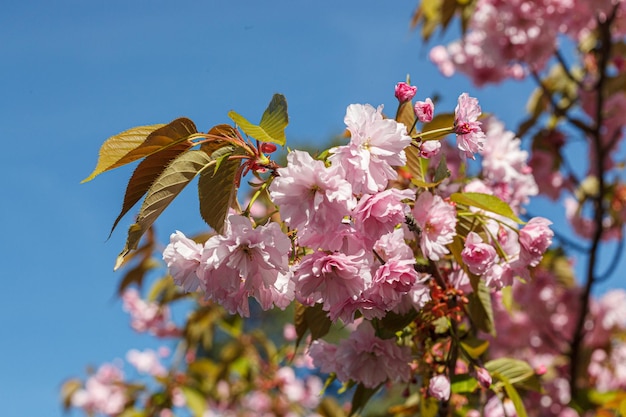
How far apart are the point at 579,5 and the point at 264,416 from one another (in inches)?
107

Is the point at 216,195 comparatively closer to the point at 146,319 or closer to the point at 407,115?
the point at 407,115

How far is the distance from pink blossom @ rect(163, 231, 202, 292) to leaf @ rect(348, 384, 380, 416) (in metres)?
0.43

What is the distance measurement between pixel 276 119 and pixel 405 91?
19 cm

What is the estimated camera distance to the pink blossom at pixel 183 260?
0.90m

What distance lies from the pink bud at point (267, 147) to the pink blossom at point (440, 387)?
1.52 ft

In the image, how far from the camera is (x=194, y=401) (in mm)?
2895

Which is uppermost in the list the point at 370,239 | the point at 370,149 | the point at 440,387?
the point at 370,149

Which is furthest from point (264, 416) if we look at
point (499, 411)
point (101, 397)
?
point (499, 411)

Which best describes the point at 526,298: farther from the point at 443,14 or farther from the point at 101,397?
the point at 101,397

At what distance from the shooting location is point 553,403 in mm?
2996

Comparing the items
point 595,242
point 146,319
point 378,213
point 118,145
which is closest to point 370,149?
point 378,213

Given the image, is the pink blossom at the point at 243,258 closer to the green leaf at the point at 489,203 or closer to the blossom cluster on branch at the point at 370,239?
the blossom cluster on branch at the point at 370,239

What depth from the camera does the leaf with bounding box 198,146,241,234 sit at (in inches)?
33.8

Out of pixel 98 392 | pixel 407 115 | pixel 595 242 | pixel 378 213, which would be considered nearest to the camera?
pixel 378 213
